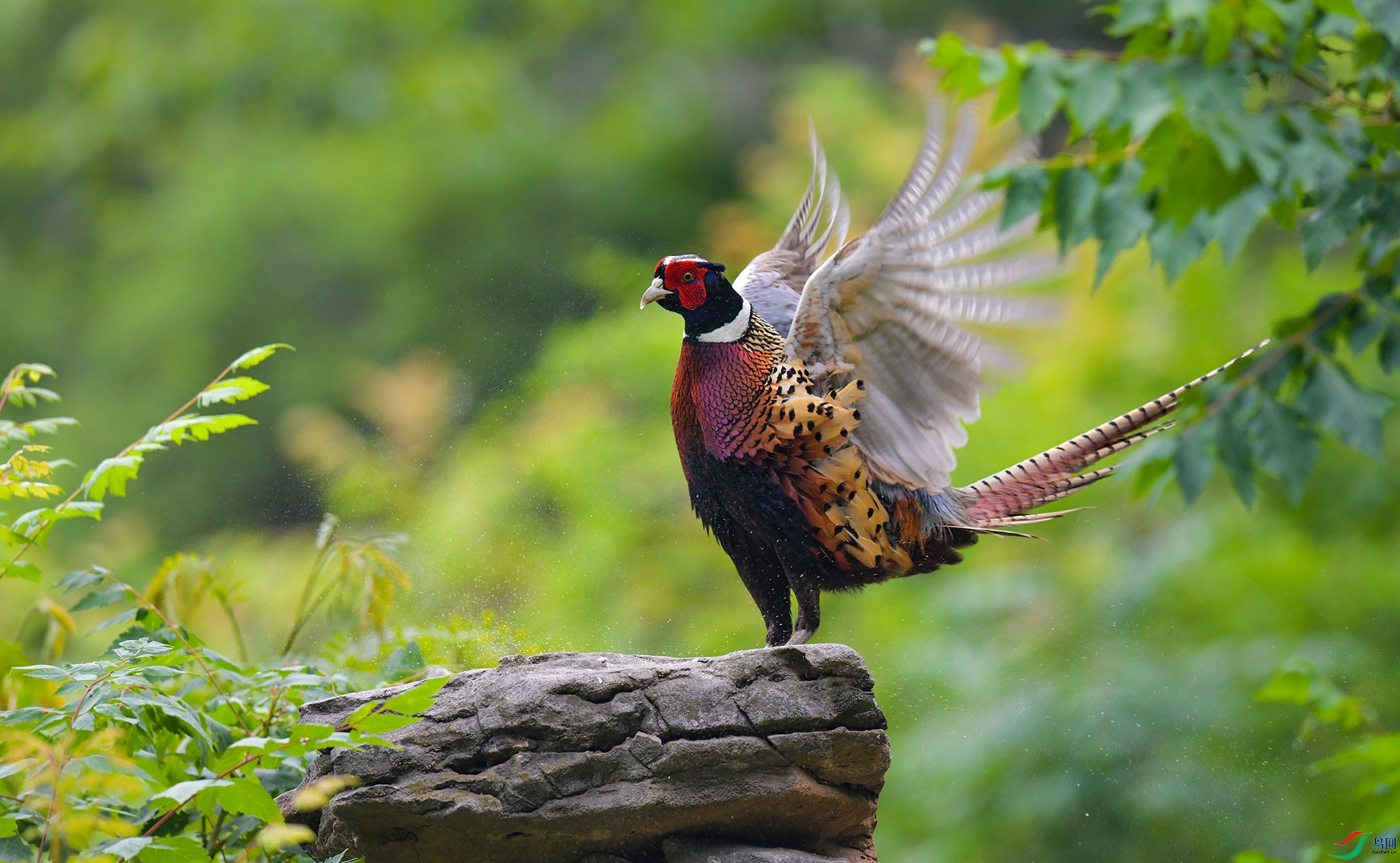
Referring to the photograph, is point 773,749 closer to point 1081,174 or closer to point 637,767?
point 637,767

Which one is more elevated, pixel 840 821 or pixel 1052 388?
pixel 1052 388

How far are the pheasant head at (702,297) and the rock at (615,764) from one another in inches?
35.9

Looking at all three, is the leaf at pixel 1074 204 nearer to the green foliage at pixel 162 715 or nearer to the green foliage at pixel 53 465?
the green foliage at pixel 162 715

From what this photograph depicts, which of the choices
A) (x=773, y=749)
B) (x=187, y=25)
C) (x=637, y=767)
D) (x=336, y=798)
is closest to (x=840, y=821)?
(x=773, y=749)

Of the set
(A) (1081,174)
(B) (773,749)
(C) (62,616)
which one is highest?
(A) (1081,174)

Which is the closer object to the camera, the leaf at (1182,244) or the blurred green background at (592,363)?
the leaf at (1182,244)

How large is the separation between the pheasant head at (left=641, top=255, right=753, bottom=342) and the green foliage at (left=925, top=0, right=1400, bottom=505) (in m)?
1.32

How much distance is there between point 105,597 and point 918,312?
222 centimetres

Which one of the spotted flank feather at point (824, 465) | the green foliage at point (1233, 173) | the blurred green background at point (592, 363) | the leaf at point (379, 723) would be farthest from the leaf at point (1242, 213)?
the leaf at point (379, 723)

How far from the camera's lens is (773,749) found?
2.94 metres

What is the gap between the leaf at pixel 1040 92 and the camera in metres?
2.02

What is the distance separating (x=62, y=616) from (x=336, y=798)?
129cm

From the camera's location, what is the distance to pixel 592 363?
26.9 feet

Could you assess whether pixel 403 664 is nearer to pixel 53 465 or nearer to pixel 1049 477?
pixel 53 465
